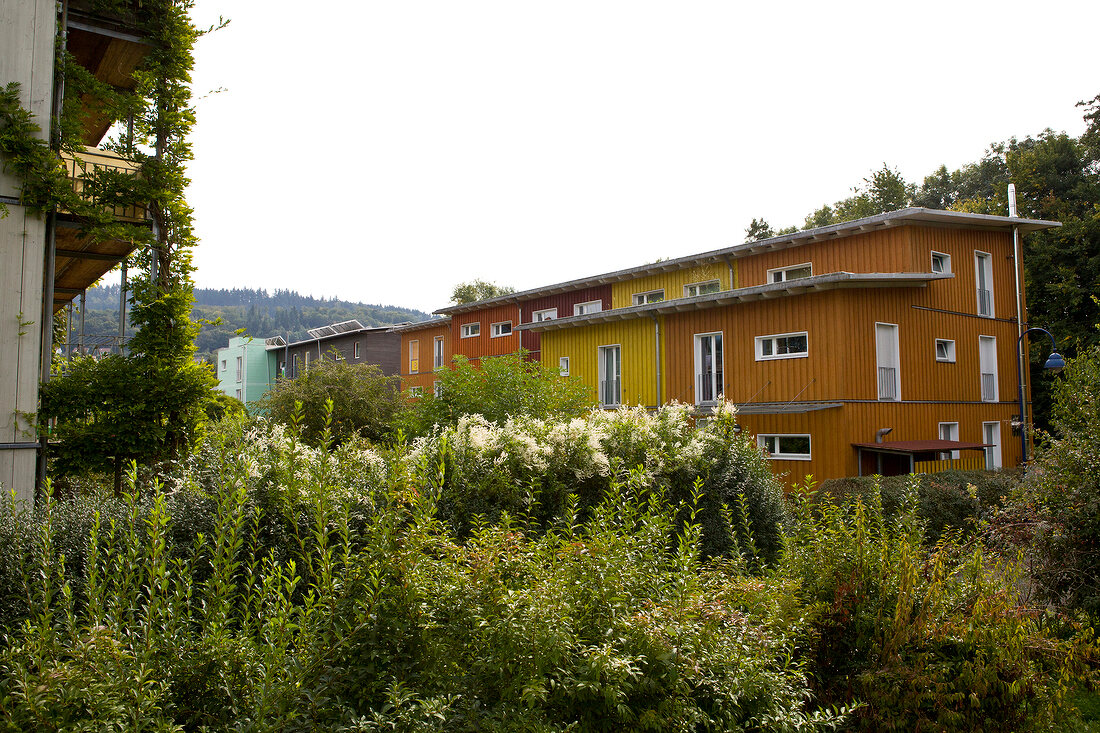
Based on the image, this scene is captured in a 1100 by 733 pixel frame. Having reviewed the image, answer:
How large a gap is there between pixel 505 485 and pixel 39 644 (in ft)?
12.5

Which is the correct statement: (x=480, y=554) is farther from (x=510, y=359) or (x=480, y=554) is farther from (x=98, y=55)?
(x=98, y=55)

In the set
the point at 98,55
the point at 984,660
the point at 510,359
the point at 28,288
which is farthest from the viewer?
the point at 510,359

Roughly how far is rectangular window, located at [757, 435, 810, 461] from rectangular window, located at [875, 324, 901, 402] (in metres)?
2.43

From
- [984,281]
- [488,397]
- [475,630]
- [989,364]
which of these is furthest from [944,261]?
[475,630]

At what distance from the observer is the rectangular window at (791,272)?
75.0ft

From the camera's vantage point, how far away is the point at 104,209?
10.2 m

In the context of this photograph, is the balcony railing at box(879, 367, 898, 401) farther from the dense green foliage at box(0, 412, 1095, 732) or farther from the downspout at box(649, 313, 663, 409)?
the dense green foliage at box(0, 412, 1095, 732)

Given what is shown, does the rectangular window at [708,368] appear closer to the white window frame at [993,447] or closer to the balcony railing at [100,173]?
the white window frame at [993,447]

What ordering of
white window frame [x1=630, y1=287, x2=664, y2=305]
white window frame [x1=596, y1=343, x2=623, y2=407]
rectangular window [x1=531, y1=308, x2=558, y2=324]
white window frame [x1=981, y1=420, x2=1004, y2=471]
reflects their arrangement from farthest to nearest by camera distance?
1. rectangular window [x1=531, y1=308, x2=558, y2=324]
2. white window frame [x1=630, y1=287, x2=664, y2=305]
3. white window frame [x1=596, y1=343, x2=623, y2=407]
4. white window frame [x1=981, y1=420, x2=1004, y2=471]

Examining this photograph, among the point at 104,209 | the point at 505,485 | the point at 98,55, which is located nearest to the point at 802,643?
the point at 505,485

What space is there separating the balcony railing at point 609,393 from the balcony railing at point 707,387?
328 centimetres

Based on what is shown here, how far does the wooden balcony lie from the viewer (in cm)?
1041

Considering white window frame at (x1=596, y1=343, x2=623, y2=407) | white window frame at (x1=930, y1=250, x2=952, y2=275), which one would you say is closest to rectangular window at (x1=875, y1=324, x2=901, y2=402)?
white window frame at (x1=930, y1=250, x2=952, y2=275)

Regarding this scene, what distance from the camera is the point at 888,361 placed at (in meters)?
19.5
